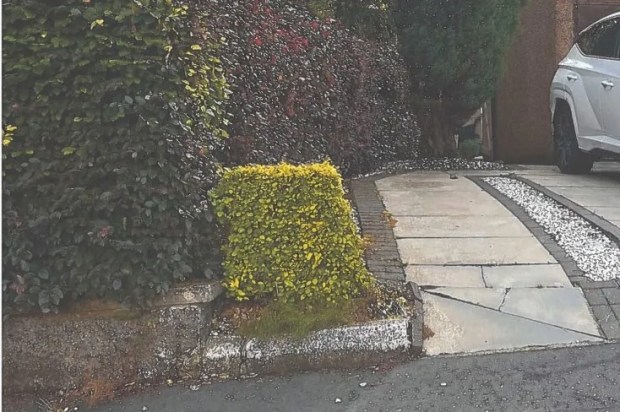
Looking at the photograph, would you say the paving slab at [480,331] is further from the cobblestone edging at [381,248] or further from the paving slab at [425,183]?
the paving slab at [425,183]

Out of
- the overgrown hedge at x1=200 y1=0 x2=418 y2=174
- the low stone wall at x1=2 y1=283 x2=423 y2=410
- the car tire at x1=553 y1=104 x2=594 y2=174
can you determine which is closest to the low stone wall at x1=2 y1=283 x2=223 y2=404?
the low stone wall at x1=2 y1=283 x2=423 y2=410

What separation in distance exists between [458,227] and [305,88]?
166 cm

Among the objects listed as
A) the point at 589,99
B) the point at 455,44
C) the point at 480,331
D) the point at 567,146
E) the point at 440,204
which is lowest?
the point at 480,331

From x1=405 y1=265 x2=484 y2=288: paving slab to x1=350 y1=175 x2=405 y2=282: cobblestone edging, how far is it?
0.09 meters

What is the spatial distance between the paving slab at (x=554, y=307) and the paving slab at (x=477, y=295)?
0.15 feet

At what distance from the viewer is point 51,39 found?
3.17 metres

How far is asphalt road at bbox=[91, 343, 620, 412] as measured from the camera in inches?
117

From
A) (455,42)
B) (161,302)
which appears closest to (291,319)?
(161,302)

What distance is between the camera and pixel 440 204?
572 centimetres

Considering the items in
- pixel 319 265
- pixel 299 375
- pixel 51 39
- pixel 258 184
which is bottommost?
pixel 299 375

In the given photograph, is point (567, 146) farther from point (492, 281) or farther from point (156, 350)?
point (156, 350)

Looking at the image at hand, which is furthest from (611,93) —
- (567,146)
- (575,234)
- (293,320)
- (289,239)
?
(293,320)

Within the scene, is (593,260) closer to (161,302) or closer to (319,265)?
(319,265)

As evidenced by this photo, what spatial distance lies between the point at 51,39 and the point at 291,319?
1.85 m
